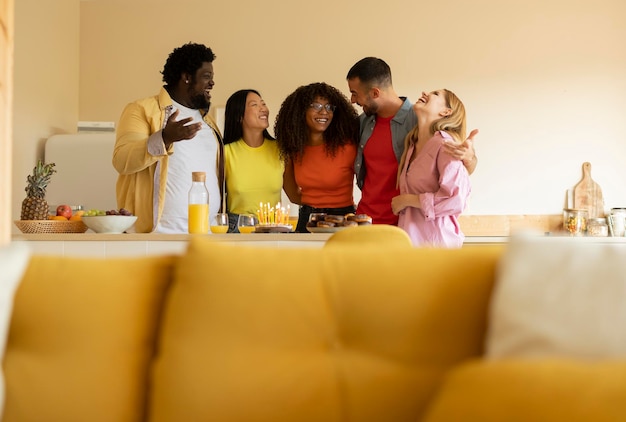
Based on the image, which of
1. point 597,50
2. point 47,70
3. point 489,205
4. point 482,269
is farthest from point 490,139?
point 482,269

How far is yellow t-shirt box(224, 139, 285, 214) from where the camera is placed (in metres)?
3.70

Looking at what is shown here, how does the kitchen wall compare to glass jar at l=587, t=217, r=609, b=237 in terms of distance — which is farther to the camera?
the kitchen wall

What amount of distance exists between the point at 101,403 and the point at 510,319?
64 cm

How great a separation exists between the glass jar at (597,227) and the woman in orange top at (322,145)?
8.87 feet

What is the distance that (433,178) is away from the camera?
3.21 metres

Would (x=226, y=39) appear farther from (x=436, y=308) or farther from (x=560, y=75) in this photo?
(x=436, y=308)

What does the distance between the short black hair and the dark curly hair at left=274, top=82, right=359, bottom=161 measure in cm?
13

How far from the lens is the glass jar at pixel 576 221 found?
550 centimetres

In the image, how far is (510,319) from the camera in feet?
3.32

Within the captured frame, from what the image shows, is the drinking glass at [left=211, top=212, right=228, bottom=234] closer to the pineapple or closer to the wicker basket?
the wicker basket

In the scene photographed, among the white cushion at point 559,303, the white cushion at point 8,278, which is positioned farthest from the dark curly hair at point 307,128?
the white cushion at point 559,303

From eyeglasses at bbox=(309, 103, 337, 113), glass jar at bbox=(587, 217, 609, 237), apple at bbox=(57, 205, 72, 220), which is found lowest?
glass jar at bbox=(587, 217, 609, 237)

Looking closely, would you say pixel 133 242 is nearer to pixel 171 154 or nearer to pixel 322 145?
pixel 171 154

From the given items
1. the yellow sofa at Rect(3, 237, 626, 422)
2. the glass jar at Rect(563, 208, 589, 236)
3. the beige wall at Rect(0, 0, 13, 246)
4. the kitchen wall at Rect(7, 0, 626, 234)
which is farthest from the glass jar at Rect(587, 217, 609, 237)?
the yellow sofa at Rect(3, 237, 626, 422)
